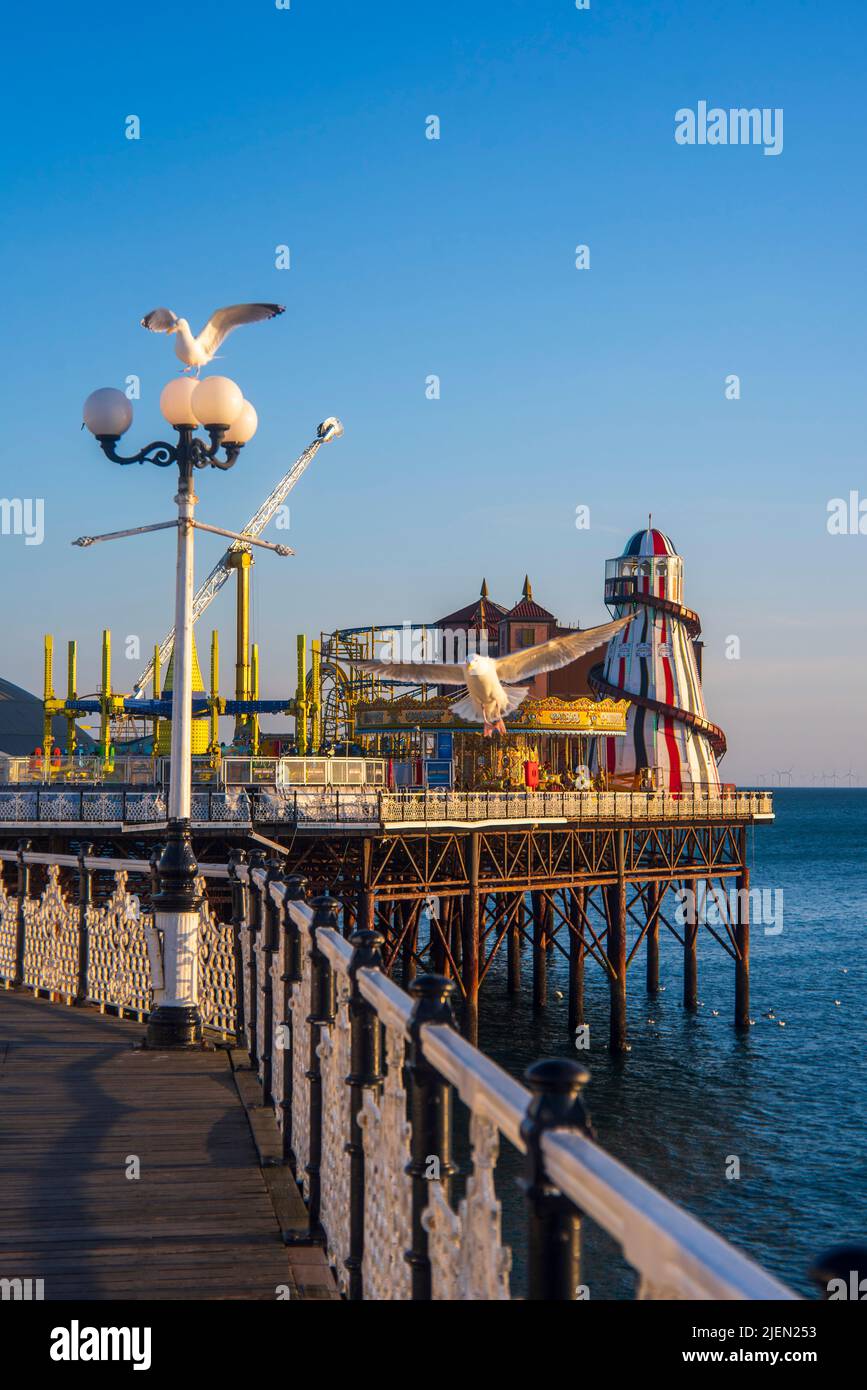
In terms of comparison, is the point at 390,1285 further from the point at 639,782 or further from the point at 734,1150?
the point at 639,782

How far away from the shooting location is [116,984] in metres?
10.9

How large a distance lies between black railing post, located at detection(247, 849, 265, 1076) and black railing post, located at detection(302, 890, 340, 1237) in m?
2.59

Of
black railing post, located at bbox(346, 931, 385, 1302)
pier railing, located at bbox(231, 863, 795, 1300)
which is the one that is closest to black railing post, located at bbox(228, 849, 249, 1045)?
pier railing, located at bbox(231, 863, 795, 1300)

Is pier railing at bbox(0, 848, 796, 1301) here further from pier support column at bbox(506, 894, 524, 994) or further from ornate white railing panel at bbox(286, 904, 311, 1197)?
pier support column at bbox(506, 894, 524, 994)

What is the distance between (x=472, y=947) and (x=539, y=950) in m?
7.01

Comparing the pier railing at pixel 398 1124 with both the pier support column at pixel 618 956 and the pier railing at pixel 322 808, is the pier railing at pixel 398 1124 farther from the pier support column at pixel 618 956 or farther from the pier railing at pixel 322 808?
the pier support column at pixel 618 956

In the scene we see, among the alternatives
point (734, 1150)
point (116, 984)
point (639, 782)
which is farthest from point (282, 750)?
point (116, 984)

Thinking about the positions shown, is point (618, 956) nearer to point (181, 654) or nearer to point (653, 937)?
point (653, 937)

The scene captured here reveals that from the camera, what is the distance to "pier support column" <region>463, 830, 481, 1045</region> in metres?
28.9

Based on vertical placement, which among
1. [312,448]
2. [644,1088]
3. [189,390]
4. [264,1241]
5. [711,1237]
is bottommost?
[644,1088]

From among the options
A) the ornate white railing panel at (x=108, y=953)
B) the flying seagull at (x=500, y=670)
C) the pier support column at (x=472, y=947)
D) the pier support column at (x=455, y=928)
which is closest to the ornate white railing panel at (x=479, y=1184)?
the ornate white railing panel at (x=108, y=953)

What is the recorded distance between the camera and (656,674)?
50156 mm

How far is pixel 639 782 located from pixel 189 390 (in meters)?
36.0

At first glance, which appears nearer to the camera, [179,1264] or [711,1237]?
[711,1237]
